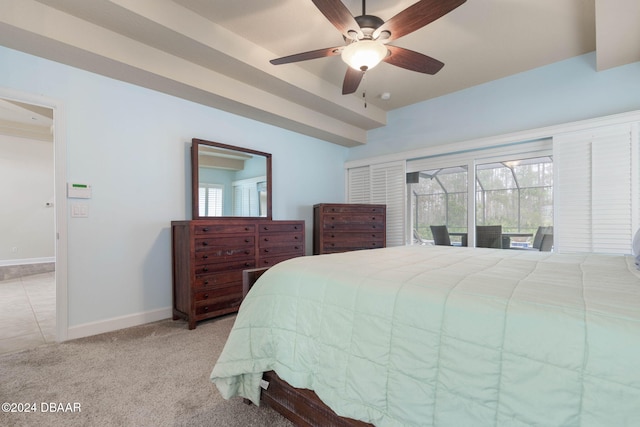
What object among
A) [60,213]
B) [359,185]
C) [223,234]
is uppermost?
[359,185]

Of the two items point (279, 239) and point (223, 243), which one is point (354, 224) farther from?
point (223, 243)

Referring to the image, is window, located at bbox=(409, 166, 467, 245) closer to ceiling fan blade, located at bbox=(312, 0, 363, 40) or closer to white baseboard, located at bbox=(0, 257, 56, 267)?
ceiling fan blade, located at bbox=(312, 0, 363, 40)

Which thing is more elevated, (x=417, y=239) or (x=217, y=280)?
(x=417, y=239)

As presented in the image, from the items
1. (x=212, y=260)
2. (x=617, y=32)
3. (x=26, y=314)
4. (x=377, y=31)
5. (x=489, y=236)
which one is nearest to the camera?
(x=377, y=31)

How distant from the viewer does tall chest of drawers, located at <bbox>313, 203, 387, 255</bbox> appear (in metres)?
3.95

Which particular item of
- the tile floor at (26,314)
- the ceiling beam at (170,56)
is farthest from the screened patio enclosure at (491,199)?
the tile floor at (26,314)

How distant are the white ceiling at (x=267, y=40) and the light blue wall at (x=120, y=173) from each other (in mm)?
167

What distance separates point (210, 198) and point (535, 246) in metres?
3.84

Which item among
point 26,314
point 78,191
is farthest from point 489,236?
point 26,314

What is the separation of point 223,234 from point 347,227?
5.93 feet

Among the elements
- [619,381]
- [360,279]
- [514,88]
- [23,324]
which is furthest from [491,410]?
[23,324]

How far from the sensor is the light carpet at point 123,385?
1.46 meters

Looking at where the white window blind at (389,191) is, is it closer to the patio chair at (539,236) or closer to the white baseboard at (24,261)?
the patio chair at (539,236)

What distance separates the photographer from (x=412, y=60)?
225cm
